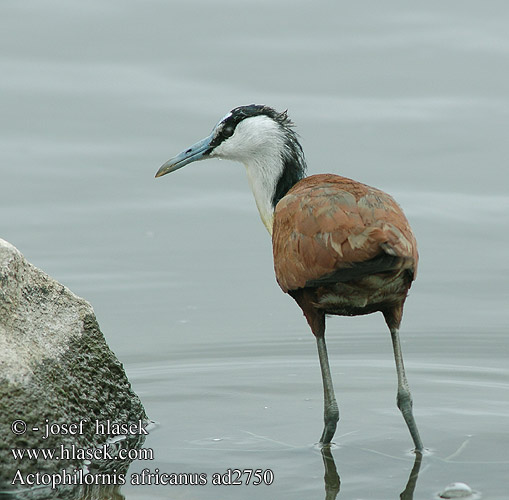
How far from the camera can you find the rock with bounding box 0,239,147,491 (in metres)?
6.54

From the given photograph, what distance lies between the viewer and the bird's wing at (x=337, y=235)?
668cm

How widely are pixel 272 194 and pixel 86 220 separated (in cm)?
313

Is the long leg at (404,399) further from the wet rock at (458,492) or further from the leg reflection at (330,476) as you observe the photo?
the wet rock at (458,492)

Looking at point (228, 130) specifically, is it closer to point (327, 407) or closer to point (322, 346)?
point (322, 346)

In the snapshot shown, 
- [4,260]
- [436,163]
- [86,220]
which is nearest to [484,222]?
[436,163]

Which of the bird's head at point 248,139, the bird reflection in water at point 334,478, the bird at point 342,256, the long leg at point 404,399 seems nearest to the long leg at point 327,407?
the bird at point 342,256

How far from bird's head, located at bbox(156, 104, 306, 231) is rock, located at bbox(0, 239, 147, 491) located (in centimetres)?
194

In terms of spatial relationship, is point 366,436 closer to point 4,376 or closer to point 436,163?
point 4,376

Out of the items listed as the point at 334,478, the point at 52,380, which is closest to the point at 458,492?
the point at 334,478

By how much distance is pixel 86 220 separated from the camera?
37.5ft

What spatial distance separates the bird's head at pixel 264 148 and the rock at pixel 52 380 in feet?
6.36

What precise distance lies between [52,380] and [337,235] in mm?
1804

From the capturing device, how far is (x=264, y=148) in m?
8.86

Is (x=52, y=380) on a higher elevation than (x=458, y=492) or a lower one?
higher
